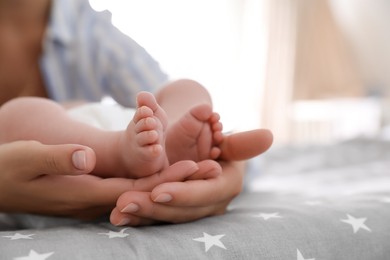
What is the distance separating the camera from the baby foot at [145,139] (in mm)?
507

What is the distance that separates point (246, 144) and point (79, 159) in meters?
0.23

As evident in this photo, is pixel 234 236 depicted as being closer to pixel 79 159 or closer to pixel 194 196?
pixel 194 196

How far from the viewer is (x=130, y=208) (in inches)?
20.7

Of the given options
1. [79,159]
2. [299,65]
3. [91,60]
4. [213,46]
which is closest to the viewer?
[79,159]

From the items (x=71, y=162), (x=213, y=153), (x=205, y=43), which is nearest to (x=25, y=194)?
(x=71, y=162)

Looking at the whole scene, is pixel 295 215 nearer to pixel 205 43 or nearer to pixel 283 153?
pixel 283 153

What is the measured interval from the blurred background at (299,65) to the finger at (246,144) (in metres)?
2.34

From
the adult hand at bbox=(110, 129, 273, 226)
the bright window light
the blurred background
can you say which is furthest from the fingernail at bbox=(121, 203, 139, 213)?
the blurred background

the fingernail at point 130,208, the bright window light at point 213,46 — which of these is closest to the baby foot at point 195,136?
the fingernail at point 130,208

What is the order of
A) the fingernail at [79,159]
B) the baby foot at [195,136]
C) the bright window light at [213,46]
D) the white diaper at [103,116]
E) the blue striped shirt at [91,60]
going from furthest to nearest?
the bright window light at [213,46] → the blue striped shirt at [91,60] → the white diaper at [103,116] → the baby foot at [195,136] → the fingernail at [79,159]

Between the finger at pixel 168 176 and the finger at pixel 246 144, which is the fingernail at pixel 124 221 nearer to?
the finger at pixel 168 176

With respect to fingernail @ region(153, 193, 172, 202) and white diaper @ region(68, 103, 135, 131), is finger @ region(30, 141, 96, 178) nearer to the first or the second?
fingernail @ region(153, 193, 172, 202)

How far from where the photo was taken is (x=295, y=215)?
64 cm

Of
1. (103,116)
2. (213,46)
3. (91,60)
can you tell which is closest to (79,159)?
(103,116)
